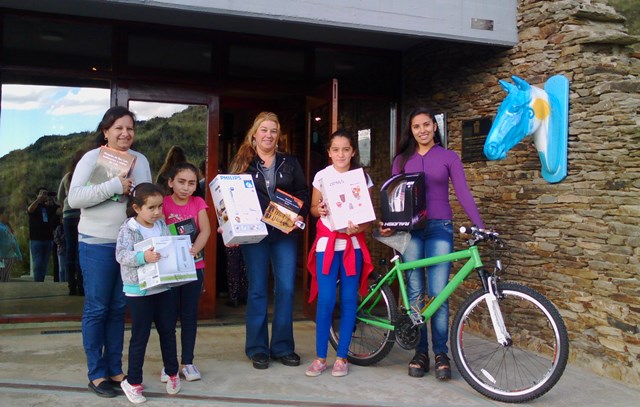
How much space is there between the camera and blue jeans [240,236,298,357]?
4500mm

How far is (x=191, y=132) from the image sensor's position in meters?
6.07

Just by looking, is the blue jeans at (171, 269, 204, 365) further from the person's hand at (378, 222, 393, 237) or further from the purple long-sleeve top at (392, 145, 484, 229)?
the purple long-sleeve top at (392, 145, 484, 229)

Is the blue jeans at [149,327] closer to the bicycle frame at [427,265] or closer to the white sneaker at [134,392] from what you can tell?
the white sneaker at [134,392]

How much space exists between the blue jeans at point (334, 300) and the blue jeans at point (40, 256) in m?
3.03

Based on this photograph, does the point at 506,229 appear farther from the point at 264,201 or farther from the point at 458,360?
the point at 264,201

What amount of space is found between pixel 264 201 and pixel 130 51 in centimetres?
241

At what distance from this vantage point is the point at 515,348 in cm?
517

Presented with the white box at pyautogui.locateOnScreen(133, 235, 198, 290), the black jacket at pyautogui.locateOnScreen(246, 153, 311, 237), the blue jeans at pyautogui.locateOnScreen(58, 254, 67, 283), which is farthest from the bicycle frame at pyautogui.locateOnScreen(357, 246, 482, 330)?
the blue jeans at pyautogui.locateOnScreen(58, 254, 67, 283)

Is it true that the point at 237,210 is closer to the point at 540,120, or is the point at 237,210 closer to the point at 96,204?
the point at 96,204

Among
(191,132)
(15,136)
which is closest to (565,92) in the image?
(191,132)

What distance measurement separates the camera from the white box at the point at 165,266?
352 centimetres

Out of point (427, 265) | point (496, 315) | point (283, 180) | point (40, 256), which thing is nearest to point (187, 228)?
point (283, 180)

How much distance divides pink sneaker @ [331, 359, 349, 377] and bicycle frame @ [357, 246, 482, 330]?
38cm

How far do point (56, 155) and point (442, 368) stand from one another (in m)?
4.00
